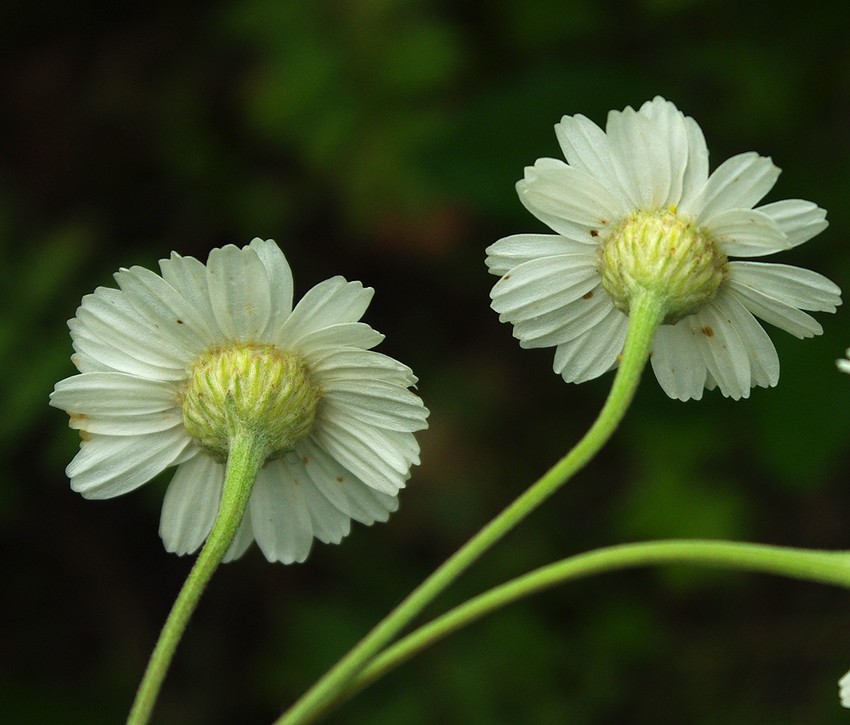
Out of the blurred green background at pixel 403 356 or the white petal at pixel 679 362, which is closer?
the white petal at pixel 679 362

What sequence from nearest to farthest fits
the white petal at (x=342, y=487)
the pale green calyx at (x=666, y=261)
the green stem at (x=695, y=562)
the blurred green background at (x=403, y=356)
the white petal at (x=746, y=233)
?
the green stem at (x=695, y=562), the white petal at (x=746, y=233), the pale green calyx at (x=666, y=261), the white petal at (x=342, y=487), the blurred green background at (x=403, y=356)

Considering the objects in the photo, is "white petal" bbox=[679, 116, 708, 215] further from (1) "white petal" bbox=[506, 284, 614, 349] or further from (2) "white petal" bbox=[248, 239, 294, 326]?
(2) "white petal" bbox=[248, 239, 294, 326]

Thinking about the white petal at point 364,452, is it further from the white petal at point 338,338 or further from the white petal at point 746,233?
the white petal at point 746,233

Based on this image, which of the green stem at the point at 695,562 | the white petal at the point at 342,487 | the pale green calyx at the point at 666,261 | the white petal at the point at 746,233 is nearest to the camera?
the green stem at the point at 695,562

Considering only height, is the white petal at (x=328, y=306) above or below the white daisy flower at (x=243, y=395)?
above

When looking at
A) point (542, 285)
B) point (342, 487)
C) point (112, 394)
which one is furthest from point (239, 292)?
point (542, 285)

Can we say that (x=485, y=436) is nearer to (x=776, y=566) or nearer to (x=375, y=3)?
(x=375, y=3)

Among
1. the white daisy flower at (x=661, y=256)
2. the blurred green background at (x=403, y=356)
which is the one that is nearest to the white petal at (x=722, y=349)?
the white daisy flower at (x=661, y=256)

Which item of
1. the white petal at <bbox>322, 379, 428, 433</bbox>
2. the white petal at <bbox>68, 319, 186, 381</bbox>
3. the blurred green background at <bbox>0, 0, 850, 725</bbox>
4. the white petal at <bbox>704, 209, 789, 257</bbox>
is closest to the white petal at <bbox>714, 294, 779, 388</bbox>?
the white petal at <bbox>704, 209, 789, 257</bbox>

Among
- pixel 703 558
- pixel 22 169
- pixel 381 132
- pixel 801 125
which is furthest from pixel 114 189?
pixel 703 558
